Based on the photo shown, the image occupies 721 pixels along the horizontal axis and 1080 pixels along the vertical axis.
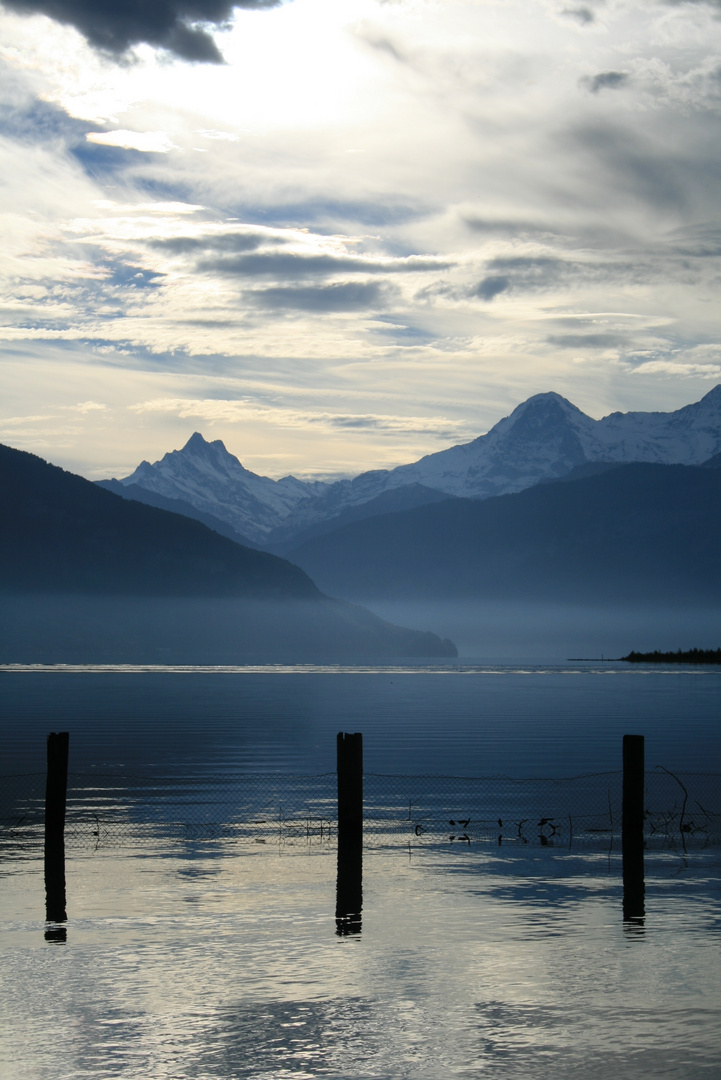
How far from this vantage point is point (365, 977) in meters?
17.0

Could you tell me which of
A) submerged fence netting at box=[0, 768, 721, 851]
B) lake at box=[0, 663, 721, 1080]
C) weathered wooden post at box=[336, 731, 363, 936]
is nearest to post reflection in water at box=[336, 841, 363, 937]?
weathered wooden post at box=[336, 731, 363, 936]

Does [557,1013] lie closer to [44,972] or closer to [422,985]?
[422,985]

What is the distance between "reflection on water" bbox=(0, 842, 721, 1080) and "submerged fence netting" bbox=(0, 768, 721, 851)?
5567 millimetres

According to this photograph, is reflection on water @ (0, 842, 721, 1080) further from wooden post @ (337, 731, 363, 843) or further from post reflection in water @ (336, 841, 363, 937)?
wooden post @ (337, 731, 363, 843)

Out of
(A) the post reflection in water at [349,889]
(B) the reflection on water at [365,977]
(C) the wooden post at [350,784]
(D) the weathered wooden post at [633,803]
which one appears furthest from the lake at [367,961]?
(C) the wooden post at [350,784]

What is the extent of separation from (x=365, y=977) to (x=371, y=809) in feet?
67.1

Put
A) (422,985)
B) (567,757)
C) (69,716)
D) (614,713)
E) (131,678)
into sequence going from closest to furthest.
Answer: (422,985)
(567,757)
(69,716)
(614,713)
(131,678)

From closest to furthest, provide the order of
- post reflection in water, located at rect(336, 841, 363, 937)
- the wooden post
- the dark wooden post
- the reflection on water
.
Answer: the reflection on water → post reflection in water, located at rect(336, 841, 363, 937) → the wooden post → the dark wooden post

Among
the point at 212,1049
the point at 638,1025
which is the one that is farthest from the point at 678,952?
the point at 212,1049

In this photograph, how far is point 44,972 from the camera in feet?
56.3

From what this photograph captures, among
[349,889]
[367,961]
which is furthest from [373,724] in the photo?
[367,961]

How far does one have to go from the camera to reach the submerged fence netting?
3127 cm

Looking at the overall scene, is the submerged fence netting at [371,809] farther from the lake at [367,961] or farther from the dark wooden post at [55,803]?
the dark wooden post at [55,803]

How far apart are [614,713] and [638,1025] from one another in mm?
87270
